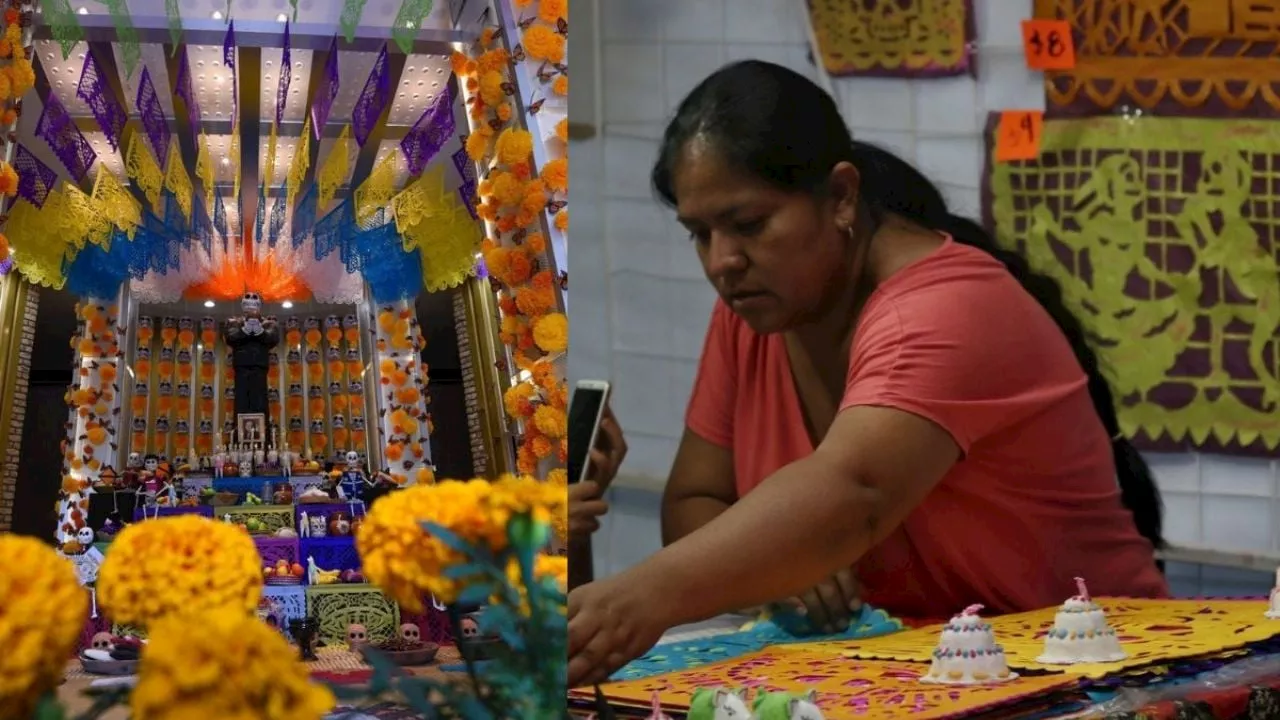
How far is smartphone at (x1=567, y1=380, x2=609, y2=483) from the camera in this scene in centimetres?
156

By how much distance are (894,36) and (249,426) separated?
1.12 metres

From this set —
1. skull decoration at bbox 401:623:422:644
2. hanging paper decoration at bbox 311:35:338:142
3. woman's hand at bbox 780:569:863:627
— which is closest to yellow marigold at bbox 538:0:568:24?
hanging paper decoration at bbox 311:35:338:142

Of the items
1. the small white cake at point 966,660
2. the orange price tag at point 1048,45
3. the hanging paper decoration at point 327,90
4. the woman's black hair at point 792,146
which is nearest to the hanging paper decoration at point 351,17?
the hanging paper decoration at point 327,90

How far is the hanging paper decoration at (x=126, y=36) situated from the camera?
1.44 meters

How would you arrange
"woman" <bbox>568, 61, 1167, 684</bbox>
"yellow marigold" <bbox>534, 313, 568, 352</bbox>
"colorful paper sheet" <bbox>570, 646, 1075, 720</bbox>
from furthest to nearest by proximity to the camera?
"woman" <bbox>568, 61, 1167, 684</bbox> < "colorful paper sheet" <bbox>570, 646, 1075, 720</bbox> < "yellow marigold" <bbox>534, 313, 568, 352</bbox>

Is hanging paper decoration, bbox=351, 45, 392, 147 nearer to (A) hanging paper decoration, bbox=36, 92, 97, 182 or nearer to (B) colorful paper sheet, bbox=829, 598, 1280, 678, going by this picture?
(A) hanging paper decoration, bbox=36, 92, 97, 182

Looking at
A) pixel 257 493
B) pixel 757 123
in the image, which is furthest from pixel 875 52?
pixel 257 493

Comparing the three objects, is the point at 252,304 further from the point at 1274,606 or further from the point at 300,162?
the point at 1274,606

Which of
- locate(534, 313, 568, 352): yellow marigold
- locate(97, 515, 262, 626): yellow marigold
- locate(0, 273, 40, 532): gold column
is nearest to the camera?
locate(97, 515, 262, 626): yellow marigold

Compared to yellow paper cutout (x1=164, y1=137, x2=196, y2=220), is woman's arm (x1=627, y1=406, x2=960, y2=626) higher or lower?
lower

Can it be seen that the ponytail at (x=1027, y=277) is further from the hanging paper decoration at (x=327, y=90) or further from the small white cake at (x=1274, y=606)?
the hanging paper decoration at (x=327, y=90)

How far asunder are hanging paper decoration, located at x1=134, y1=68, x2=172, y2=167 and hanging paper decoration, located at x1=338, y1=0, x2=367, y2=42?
22cm

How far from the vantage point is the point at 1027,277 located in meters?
2.05

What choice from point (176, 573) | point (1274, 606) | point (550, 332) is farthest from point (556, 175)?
point (1274, 606)
